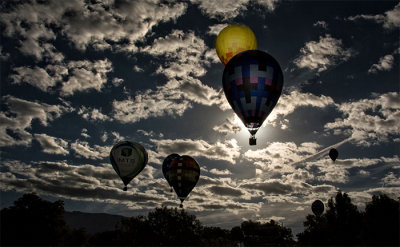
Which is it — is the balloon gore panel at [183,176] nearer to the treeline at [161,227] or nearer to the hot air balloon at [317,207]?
the treeline at [161,227]

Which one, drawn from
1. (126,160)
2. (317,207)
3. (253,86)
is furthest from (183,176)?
(317,207)

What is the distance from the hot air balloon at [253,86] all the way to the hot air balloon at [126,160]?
868 inches

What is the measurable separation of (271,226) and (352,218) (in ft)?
281

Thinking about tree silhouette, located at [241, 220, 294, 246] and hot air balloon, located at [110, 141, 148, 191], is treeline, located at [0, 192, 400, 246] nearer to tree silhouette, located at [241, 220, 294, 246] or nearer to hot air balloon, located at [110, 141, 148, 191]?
hot air balloon, located at [110, 141, 148, 191]

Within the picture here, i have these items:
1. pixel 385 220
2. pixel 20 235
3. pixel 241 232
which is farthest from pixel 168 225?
pixel 241 232

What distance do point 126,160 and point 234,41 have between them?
80.3 ft

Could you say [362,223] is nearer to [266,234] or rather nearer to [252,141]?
[252,141]

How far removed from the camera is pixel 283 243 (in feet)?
391

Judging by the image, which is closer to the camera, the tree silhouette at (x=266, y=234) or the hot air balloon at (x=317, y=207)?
the hot air balloon at (x=317, y=207)

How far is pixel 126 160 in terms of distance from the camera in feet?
153

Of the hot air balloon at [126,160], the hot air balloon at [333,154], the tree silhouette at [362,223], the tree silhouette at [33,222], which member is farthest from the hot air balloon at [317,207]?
the tree silhouette at [33,222]

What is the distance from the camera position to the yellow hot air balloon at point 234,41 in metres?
35.4

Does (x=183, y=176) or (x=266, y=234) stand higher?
(x=183, y=176)

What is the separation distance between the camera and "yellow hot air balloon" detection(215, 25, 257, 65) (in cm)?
3544
